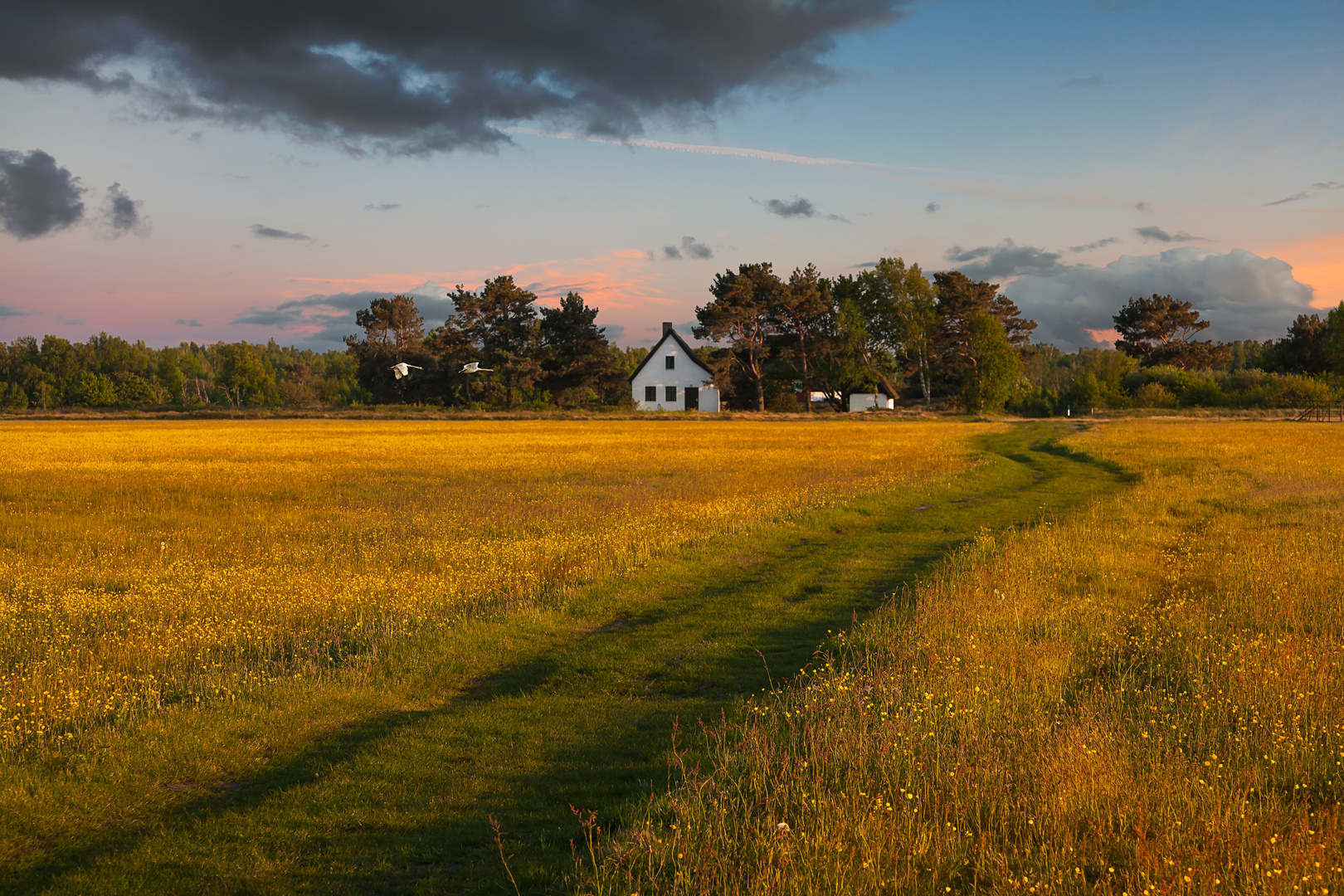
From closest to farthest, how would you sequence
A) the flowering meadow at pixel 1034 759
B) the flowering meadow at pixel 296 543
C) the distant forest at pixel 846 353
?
the flowering meadow at pixel 1034 759 → the flowering meadow at pixel 296 543 → the distant forest at pixel 846 353

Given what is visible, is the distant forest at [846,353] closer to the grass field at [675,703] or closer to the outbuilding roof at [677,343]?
the outbuilding roof at [677,343]

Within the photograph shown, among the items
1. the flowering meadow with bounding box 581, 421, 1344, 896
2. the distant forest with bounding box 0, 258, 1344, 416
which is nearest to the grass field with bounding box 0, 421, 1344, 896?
the flowering meadow with bounding box 581, 421, 1344, 896

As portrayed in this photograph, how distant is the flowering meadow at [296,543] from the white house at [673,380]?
5431 cm

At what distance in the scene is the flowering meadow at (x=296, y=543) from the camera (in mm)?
10016

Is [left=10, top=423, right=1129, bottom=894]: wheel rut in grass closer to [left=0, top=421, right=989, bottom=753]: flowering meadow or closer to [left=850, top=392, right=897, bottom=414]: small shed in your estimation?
[left=0, top=421, right=989, bottom=753]: flowering meadow

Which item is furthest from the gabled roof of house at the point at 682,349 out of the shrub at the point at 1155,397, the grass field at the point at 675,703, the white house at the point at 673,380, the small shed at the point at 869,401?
the grass field at the point at 675,703

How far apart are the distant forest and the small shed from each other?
Answer: 107 centimetres

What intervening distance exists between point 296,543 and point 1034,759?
52.6ft

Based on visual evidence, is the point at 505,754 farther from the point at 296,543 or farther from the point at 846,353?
the point at 846,353

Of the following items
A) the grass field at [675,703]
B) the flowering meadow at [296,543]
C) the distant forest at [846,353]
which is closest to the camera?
the grass field at [675,703]

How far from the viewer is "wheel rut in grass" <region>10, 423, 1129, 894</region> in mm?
5730

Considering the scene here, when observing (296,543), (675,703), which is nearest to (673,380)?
(296,543)

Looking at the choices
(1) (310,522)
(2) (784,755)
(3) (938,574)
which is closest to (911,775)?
(2) (784,755)

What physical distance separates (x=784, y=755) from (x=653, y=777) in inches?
49.8
